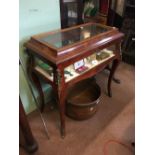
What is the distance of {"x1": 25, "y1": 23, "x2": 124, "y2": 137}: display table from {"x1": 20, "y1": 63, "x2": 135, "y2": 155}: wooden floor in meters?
0.14

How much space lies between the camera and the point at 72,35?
5.11 ft

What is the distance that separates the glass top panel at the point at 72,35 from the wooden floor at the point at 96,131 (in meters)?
0.85

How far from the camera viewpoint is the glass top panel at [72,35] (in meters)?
1.39

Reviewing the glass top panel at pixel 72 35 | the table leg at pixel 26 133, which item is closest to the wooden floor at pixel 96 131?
the table leg at pixel 26 133

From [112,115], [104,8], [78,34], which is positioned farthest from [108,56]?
[104,8]

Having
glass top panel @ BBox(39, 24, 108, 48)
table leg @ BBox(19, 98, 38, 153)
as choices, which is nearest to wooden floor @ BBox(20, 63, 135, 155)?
table leg @ BBox(19, 98, 38, 153)

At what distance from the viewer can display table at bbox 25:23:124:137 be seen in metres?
1.25

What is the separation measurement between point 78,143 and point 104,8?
2263 mm

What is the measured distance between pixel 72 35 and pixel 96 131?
0.96 m

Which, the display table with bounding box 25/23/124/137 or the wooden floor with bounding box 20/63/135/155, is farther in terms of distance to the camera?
the wooden floor with bounding box 20/63/135/155

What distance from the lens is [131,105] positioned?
200 centimetres

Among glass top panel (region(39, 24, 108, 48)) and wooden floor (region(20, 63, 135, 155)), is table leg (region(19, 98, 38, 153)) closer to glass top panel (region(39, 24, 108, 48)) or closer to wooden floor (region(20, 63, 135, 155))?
wooden floor (region(20, 63, 135, 155))
